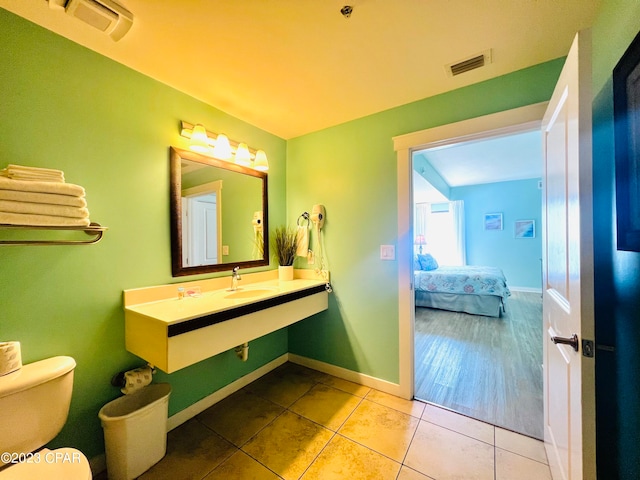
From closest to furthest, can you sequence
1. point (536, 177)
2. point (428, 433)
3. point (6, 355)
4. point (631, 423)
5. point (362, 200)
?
1. point (631, 423)
2. point (6, 355)
3. point (428, 433)
4. point (362, 200)
5. point (536, 177)

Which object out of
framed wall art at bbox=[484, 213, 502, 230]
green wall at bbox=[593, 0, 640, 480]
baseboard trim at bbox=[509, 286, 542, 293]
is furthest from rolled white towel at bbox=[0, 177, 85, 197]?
baseboard trim at bbox=[509, 286, 542, 293]

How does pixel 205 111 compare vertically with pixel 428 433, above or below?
above

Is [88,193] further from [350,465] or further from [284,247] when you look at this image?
[350,465]

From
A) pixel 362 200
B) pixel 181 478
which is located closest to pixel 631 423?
pixel 362 200

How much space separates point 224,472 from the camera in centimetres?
140

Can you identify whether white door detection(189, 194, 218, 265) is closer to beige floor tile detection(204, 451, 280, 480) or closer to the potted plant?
the potted plant

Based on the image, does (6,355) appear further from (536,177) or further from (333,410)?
(536,177)

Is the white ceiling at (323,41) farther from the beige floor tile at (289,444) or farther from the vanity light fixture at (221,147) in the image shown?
the beige floor tile at (289,444)

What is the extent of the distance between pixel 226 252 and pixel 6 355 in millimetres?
1230

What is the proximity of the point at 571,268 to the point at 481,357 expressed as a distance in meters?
2.19

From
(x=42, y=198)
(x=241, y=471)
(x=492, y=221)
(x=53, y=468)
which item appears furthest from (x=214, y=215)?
(x=492, y=221)

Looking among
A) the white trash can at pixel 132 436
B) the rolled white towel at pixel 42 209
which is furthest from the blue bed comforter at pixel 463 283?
the rolled white towel at pixel 42 209

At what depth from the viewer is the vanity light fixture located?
179cm

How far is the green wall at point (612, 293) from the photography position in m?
0.89
